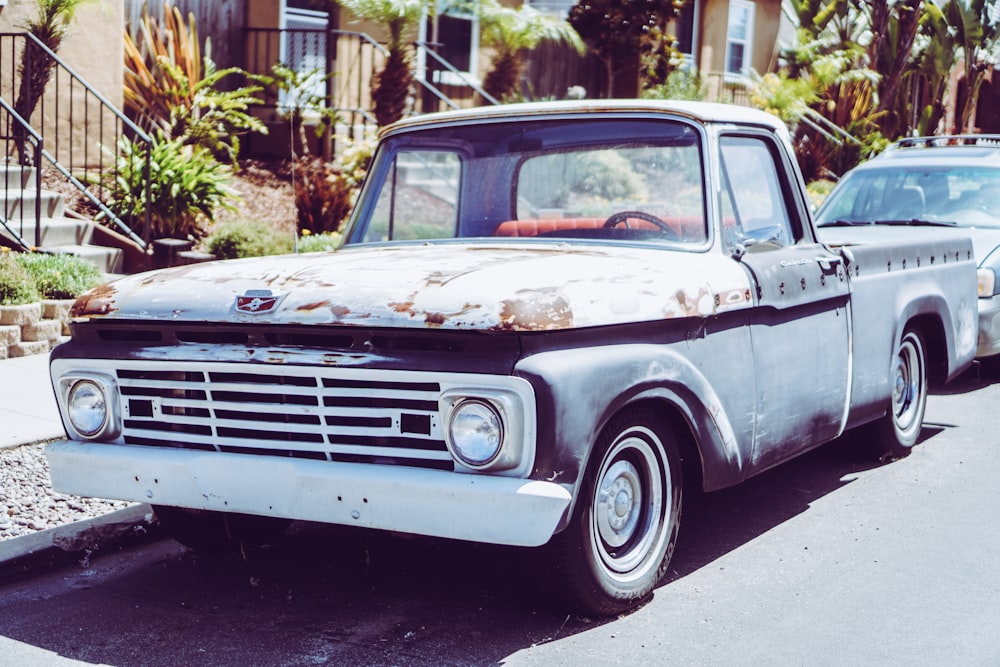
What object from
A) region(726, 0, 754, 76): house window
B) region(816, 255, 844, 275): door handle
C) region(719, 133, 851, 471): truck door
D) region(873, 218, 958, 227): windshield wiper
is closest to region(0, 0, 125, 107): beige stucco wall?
region(873, 218, 958, 227): windshield wiper

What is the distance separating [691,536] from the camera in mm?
5543

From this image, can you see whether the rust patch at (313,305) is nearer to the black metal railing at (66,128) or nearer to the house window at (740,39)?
the black metal railing at (66,128)

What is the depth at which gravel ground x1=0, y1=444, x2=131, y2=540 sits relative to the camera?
5.39 meters

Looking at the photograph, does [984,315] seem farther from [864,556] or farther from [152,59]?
[152,59]

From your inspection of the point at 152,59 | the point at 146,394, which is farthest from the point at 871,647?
the point at 152,59

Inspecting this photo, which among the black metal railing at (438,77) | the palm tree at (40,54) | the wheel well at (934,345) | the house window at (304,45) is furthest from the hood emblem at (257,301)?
the black metal railing at (438,77)

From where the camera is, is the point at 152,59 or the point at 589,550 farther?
the point at 152,59

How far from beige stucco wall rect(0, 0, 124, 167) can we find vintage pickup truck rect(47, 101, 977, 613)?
835 centimetres

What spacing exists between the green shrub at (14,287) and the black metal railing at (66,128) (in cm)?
232

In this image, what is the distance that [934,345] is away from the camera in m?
7.16

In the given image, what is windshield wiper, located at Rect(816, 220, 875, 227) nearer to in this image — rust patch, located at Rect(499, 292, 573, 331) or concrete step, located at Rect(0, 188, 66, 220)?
rust patch, located at Rect(499, 292, 573, 331)

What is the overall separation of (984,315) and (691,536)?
12.9 ft

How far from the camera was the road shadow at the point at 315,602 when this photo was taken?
4.20 metres

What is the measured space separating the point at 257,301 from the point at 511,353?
93 cm
